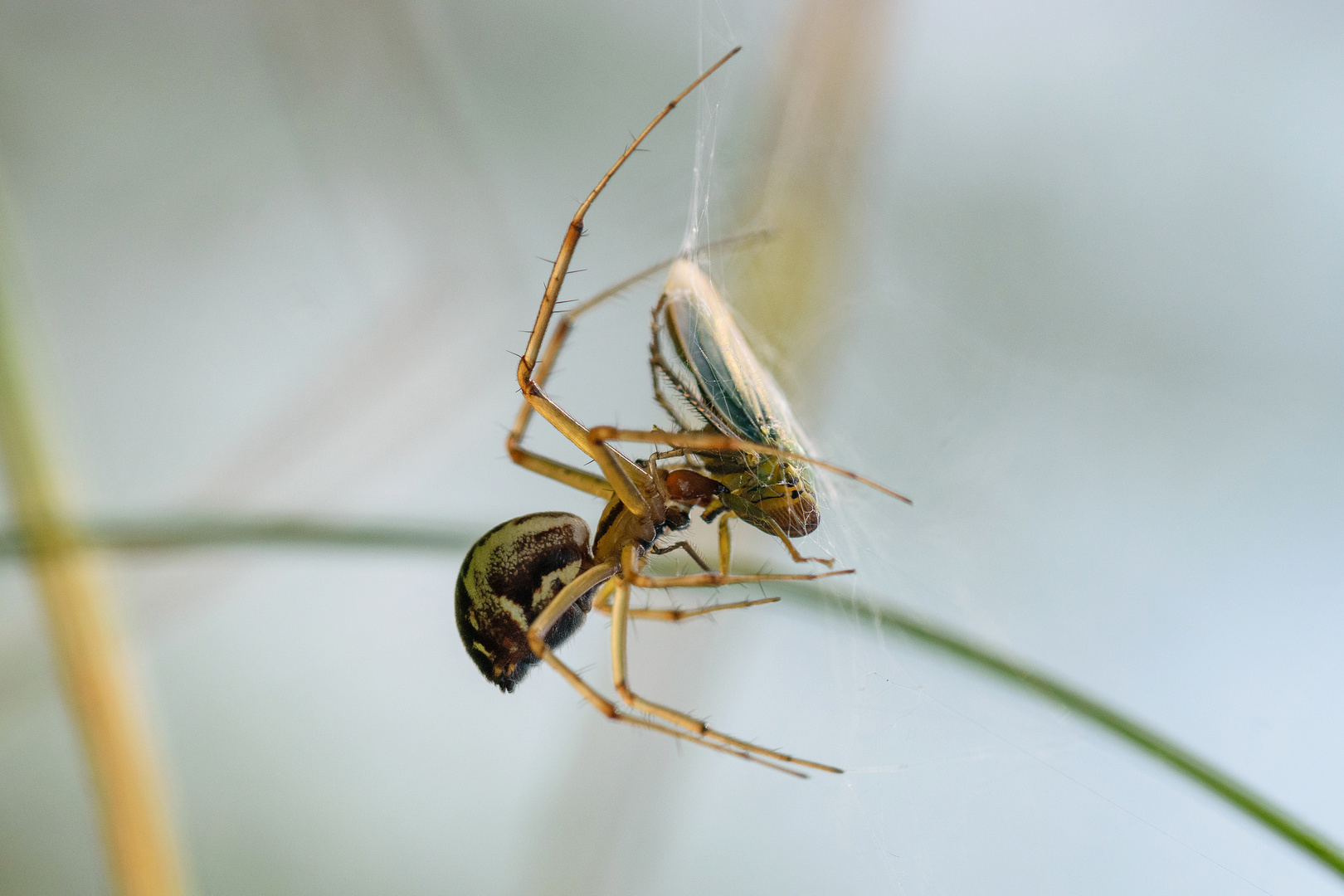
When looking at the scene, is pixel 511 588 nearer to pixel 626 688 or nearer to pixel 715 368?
pixel 626 688

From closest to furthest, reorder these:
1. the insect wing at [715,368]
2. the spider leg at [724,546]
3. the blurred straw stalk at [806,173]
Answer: the insect wing at [715,368] → the spider leg at [724,546] → the blurred straw stalk at [806,173]

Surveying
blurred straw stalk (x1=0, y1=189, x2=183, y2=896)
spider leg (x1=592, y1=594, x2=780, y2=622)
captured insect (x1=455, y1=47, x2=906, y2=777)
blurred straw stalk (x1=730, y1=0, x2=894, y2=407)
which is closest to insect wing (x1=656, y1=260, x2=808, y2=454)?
captured insect (x1=455, y1=47, x2=906, y2=777)

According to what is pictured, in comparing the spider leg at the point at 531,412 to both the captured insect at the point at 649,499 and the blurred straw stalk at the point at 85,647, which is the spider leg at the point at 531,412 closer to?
the captured insect at the point at 649,499

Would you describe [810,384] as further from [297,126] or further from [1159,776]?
[297,126]

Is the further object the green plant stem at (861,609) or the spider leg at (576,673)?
the spider leg at (576,673)

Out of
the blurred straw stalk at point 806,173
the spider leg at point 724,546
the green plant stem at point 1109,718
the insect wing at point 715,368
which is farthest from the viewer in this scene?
the blurred straw stalk at point 806,173

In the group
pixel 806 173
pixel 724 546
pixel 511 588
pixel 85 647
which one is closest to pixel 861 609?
pixel 724 546

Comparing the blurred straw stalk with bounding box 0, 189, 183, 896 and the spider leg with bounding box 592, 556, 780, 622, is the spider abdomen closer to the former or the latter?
the spider leg with bounding box 592, 556, 780, 622

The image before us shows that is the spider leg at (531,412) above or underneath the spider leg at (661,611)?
Result: above

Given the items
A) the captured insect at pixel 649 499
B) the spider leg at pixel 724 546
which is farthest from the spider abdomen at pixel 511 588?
the spider leg at pixel 724 546
